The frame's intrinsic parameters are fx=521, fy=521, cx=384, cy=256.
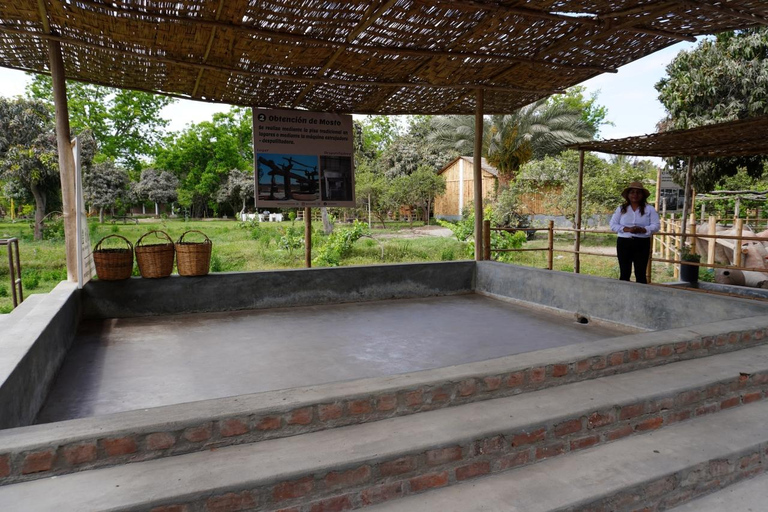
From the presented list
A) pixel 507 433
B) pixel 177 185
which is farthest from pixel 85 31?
pixel 177 185

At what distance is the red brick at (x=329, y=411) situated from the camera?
2.18 meters

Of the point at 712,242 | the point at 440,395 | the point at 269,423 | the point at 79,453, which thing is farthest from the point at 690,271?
the point at 79,453

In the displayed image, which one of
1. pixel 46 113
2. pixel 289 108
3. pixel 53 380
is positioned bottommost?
pixel 53 380

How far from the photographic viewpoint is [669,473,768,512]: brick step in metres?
2.37

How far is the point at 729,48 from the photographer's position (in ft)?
37.0

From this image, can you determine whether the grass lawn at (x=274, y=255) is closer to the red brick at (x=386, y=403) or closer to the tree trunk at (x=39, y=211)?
the tree trunk at (x=39, y=211)

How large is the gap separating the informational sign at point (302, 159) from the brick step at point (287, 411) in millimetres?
3972

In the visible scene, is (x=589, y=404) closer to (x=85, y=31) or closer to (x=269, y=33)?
(x=269, y=33)

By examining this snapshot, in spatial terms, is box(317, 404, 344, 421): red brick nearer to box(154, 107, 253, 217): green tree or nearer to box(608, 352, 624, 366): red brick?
box(608, 352, 624, 366): red brick

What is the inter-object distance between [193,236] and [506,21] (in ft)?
47.6

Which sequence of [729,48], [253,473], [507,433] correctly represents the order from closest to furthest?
1. [253,473]
2. [507,433]
3. [729,48]

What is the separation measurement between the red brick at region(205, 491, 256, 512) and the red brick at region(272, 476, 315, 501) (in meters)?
0.08

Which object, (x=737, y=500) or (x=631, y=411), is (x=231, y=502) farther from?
(x=737, y=500)

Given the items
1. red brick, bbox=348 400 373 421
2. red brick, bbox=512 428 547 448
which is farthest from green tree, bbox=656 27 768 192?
red brick, bbox=348 400 373 421
